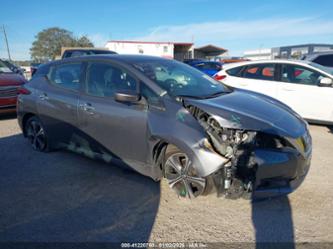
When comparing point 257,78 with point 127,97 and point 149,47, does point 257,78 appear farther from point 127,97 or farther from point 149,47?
point 149,47

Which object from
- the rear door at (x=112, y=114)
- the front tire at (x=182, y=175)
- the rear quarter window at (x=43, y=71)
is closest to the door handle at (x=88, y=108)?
the rear door at (x=112, y=114)

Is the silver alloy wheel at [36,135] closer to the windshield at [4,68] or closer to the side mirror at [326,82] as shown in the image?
the windshield at [4,68]

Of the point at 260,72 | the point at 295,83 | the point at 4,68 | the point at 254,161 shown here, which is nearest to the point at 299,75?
the point at 295,83

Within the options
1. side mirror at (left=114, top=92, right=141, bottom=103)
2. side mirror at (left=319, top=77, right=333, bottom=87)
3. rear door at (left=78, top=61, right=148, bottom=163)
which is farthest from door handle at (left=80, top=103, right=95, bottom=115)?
side mirror at (left=319, top=77, right=333, bottom=87)

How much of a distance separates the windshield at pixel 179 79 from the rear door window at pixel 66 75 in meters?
1.00

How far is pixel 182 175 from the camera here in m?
3.12

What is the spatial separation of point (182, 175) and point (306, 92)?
4.44m

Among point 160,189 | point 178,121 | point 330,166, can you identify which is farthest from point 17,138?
point 330,166

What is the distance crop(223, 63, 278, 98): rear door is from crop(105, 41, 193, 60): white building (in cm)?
2407

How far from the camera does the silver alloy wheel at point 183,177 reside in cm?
303

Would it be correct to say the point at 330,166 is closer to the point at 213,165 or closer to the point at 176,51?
the point at 213,165

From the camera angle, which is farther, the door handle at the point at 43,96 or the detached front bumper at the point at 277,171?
the door handle at the point at 43,96

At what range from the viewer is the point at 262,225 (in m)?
2.70

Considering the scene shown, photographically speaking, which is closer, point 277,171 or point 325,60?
point 277,171
